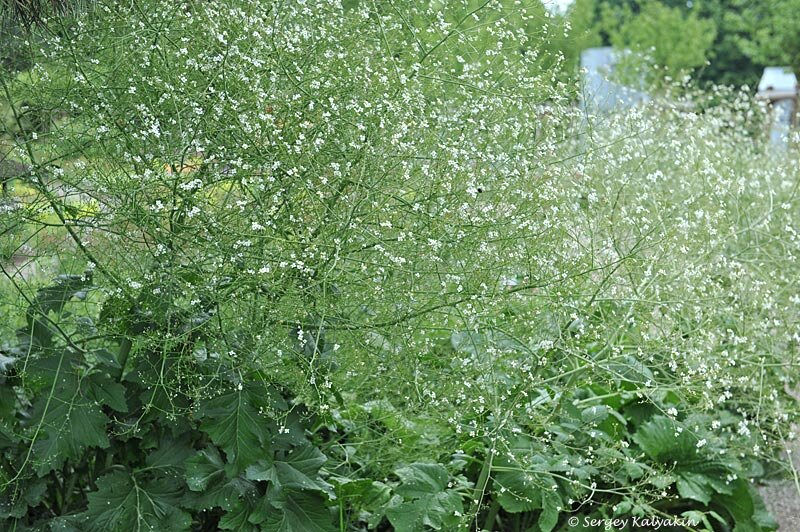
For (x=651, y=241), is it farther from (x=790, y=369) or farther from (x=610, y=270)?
(x=790, y=369)

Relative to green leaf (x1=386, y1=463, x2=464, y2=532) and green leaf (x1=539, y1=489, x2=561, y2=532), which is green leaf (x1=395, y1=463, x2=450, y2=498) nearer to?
green leaf (x1=386, y1=463, x2=464, y2=532)

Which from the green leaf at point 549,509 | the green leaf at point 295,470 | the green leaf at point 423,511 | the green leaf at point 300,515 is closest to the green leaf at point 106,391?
the green leaf at point 295,470

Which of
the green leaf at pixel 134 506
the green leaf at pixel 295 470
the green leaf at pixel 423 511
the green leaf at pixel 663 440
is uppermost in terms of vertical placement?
the green leaf at pixel 295 470

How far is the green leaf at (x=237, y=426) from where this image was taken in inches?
141

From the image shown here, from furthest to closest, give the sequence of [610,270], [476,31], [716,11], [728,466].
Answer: [716,11] < [728,466] < [476,31] < [610,270]

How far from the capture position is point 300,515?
12.3 feet

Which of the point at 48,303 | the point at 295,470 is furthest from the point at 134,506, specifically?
the point at 48,303

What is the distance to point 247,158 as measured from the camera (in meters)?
3.53

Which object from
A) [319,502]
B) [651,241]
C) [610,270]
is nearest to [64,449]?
[319,502]

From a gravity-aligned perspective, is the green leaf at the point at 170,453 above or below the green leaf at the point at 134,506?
above

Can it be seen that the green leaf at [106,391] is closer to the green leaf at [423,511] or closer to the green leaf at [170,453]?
the green leaf at [170,453]

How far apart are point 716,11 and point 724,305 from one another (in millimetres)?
41527

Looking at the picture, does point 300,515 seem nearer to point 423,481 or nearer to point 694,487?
point 423,481

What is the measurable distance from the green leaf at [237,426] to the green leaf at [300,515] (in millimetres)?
232
